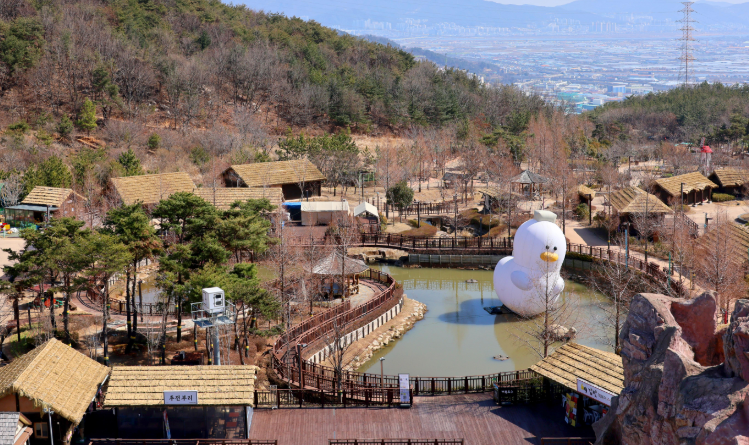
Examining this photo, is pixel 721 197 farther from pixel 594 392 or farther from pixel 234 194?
pixel 594 392

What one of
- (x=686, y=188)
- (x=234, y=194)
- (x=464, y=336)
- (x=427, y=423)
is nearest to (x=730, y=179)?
(x=686, y=188)

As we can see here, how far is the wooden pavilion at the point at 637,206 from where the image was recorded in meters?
39.5

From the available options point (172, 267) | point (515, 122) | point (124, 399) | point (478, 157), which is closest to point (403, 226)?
point (478, 157)

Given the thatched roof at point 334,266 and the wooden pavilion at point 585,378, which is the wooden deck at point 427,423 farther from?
the thatched roof at point 334,266

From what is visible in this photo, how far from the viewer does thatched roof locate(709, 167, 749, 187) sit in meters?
50.9

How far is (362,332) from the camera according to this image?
2823cm

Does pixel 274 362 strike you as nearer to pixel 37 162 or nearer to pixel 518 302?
pixel 518 302

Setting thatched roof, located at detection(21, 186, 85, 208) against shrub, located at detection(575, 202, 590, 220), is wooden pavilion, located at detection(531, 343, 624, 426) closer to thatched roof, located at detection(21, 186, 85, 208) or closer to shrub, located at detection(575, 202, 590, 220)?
shrub, located at detection(575, 202, 590, 220)

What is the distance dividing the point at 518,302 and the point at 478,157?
31.2 metres

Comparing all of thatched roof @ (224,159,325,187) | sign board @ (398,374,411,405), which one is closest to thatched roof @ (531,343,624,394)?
sign board @ (398,374,411,405)

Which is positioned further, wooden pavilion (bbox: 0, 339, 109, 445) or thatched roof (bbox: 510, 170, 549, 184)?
thatched roof (bbox: 510, 170, 549, 184)

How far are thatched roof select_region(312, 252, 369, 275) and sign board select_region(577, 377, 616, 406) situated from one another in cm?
1440

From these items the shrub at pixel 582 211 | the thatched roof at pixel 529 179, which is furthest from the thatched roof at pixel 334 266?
the thatched roof at pixel 529 179

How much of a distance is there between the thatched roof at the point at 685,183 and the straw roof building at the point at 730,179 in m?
1.06
